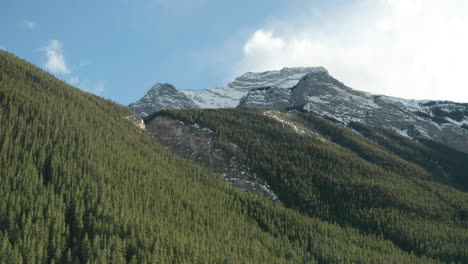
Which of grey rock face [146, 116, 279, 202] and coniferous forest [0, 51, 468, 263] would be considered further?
grey rock face [146, 116, 279, 202]

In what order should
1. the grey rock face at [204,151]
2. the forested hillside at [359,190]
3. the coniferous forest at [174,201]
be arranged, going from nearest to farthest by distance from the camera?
the coniferous forest at [174,201] → the forested hillside at [359,190] → the grey rock face at [204,151]

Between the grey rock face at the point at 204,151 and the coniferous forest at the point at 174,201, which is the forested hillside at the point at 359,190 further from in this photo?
the grey rock face at the point at 204,151

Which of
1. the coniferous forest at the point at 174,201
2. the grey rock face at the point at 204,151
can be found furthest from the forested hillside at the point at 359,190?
the grey rock face at the point at 204,151

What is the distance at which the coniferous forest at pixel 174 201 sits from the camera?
83375 mm

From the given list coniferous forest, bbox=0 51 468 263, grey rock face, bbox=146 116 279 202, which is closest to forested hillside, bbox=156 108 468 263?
coniferous forest, bbox=0 51 468 263

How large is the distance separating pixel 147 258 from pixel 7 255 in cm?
2582

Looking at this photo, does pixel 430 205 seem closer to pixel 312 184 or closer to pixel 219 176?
pixel 312 184

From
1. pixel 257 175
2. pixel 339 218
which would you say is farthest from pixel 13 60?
pixel 339 218

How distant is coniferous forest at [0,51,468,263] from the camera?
274 ft

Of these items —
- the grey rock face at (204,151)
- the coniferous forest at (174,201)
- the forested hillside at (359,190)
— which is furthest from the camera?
the grey rock face at (204,151)

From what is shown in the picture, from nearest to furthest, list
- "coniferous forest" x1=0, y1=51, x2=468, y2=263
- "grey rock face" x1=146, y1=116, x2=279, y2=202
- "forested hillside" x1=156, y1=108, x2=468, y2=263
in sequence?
"coniferous forest" x1=0, y1=51, x2=468, y2=263
"forested hillside" x1=156, y1=108, x2=468, y2=263
"grey rock face" x1=146, y1=116, x2=279, y2=202

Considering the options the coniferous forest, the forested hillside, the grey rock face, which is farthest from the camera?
the grey rock face

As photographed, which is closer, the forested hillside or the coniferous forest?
the coniferous forest

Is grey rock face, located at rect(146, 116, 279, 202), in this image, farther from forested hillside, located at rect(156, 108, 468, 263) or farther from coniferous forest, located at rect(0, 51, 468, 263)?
coniferous forest, located at rect(0, 51, 468, 263)
